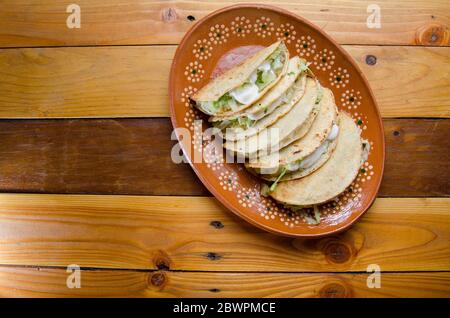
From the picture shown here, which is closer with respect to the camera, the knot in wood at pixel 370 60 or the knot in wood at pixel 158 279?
the knot in wood at pixel 158 279

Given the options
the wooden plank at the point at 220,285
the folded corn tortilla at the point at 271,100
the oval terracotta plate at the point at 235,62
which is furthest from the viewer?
the wooden plank at the point at 220,285

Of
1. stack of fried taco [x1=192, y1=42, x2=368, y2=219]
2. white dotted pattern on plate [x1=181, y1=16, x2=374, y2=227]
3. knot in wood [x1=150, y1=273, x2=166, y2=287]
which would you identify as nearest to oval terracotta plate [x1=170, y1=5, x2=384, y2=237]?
white dotted pattern on plate [x1=181, y1=16, x2=374, y2=227]

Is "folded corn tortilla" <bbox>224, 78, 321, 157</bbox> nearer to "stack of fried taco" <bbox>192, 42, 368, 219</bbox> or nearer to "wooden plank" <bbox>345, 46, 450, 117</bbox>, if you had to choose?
"stack of fried taco" <bbox>192, 42, 368, 219</bbox>

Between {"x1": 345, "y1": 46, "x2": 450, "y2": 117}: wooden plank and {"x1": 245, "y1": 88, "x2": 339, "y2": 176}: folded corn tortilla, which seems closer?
{"x1": 245, "y1": 88, "x2": 339, "y2": 176}: folded corn tortilla

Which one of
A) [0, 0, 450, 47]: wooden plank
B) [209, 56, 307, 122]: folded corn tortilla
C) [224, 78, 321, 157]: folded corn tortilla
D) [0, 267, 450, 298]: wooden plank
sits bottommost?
[0, 267, 450, 298]: wooden plank

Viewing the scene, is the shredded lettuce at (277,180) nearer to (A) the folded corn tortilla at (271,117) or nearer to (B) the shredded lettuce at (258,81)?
(A) the folded corn tortilla at (271,117)

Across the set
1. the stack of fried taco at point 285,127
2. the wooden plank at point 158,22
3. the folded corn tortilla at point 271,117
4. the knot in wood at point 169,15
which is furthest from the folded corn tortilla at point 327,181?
the knot in wood at point 169,15

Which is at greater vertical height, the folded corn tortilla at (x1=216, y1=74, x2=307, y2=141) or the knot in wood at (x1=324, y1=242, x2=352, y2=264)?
the folded corn tortilla at (x1=216, y1=74, x2=307, y2=141)
